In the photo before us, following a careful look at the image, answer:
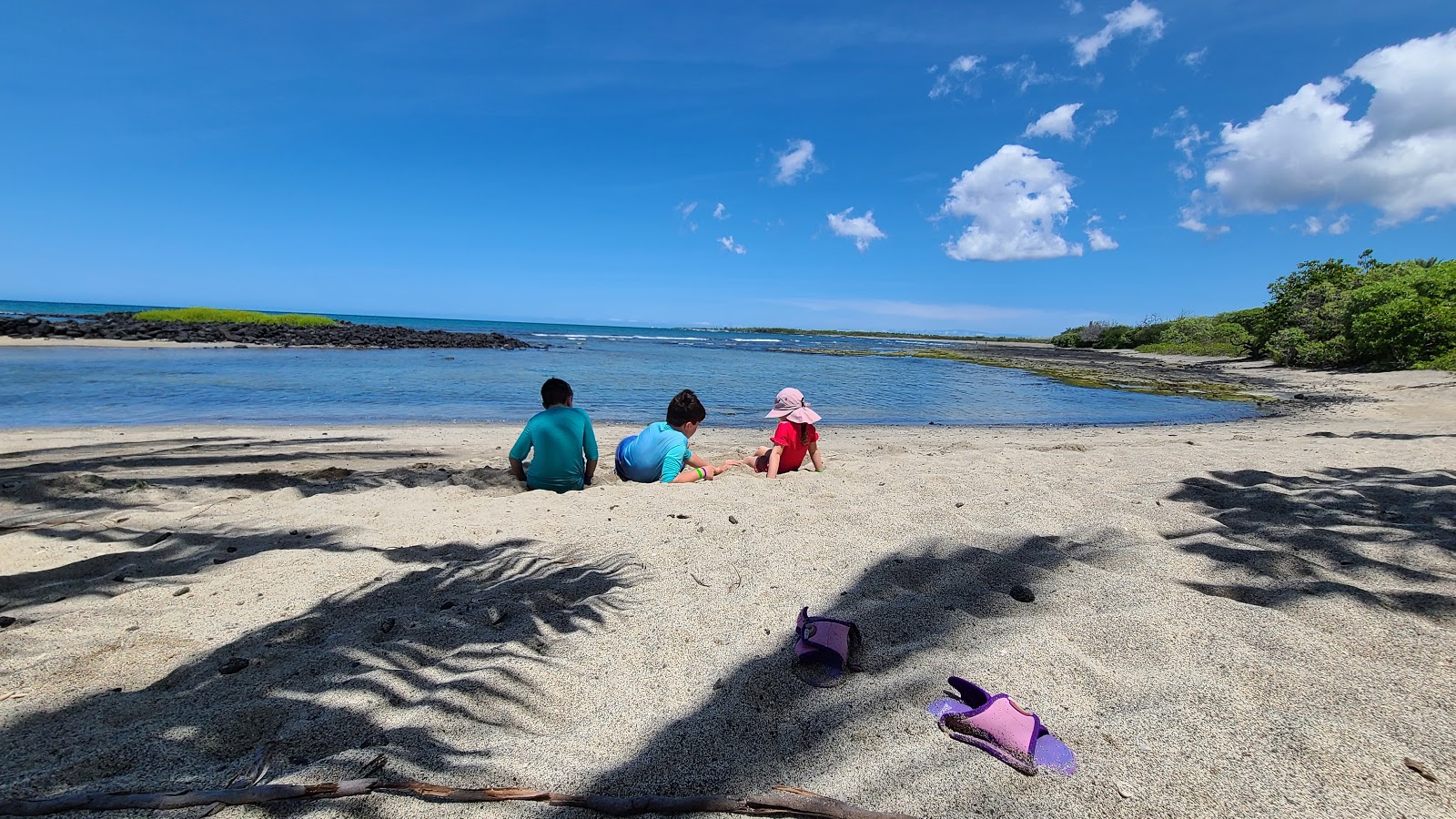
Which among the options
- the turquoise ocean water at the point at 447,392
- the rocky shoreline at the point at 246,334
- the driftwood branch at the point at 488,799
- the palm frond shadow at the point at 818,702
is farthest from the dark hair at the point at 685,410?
the rocky shoreline at the point at 246,334

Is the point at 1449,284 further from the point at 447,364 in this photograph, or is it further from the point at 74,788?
the point at 447,364

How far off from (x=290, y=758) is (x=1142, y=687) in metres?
2.99

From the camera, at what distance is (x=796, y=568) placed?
147 inches

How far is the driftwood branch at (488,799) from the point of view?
5.72ft

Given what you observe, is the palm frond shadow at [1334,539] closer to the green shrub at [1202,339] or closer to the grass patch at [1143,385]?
the grass patch at [1143,385]

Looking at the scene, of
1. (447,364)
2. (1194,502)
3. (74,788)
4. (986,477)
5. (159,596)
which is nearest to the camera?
(74,788)

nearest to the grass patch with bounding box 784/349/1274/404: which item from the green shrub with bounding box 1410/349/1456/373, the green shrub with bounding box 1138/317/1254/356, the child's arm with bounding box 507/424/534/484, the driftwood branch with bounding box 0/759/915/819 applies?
the green shrub with bounding box 1410/349/1456/373

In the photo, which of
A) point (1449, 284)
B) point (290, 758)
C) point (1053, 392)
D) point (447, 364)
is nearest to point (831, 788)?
point (290, 758)

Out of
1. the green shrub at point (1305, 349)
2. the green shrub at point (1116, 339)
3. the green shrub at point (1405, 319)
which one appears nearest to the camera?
the green shrub at point (1405, 319)

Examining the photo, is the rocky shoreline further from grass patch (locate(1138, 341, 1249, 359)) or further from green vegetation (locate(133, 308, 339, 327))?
grass patch (locate(1138, 341, 1249, 359))

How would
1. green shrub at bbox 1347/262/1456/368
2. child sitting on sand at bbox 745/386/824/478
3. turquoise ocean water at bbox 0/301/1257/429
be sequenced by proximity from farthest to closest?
green shrub at bbox 1347/262/1456/368
turquoise ocean water at bbox 0/301/1257/429
child sitting on sand at bbox 745/386/824/478

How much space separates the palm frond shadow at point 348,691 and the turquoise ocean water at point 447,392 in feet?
32.0

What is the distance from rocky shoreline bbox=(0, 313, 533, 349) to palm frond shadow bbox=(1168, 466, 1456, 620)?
3700 cm

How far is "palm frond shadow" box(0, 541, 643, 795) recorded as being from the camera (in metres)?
2.00
